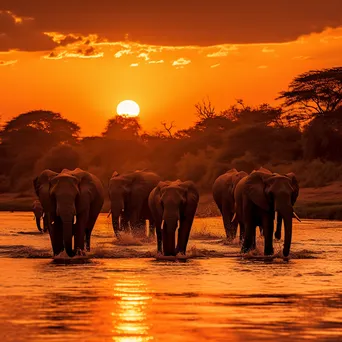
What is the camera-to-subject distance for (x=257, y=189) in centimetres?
2809

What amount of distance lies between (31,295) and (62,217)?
7266 mm

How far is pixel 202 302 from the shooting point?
1803 centimetres

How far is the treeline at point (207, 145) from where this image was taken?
81938mm

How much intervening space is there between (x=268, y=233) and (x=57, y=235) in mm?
4797

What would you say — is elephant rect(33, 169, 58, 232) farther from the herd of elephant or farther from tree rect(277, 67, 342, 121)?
tree rect(277, 67, 342, 121)

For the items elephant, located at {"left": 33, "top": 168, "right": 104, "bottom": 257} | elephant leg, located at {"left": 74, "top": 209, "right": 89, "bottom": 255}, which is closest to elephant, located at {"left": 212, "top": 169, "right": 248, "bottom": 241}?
elephant, located at {"left": 33, "top": 168, "right": 104, "bottom": 257}

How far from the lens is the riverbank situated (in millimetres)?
56031

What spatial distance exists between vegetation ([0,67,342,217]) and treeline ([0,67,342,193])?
0.06 meters

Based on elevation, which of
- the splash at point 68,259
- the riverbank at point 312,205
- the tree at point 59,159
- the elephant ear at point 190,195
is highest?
the tree at point 59,159

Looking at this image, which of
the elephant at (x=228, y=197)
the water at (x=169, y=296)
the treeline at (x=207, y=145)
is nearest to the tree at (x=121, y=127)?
the treeline at (x=207, y=145)

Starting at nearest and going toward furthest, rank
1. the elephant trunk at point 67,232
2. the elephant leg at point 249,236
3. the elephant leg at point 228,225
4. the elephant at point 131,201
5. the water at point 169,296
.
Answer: the water at point 169,296
the elephant trunk at point 67,232
the elephant leg at point 249,236
the elephant leg at point 228,225
the elephant at point 131,201

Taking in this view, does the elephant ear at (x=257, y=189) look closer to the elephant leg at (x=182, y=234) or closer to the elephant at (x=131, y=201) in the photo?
the elephant leg at (x=182, y=234)

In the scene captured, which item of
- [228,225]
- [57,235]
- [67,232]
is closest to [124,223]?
[228,225]

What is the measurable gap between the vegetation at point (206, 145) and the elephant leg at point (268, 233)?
43182 mm
